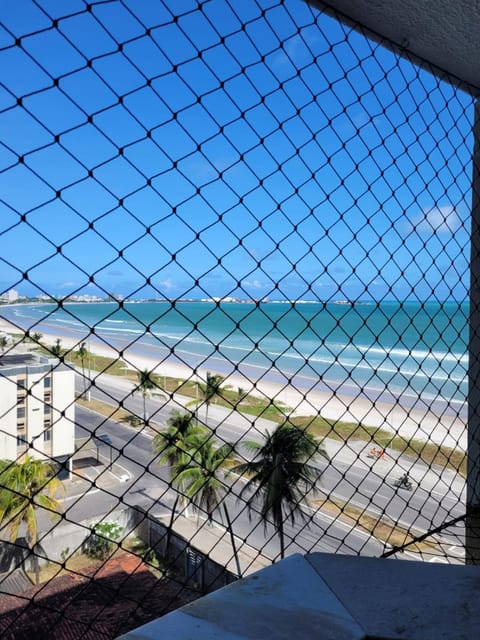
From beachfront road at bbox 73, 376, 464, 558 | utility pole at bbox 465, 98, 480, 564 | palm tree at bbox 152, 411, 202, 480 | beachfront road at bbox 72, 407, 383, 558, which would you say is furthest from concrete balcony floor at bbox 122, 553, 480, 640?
beachfront road at bbox 72, 407, 383, 558

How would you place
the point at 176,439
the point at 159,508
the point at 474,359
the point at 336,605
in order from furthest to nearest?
the point at 159,508, the point at 474,359, the point at 176,439, the point at 336,605

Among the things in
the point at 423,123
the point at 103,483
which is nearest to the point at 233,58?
the point at 423,123

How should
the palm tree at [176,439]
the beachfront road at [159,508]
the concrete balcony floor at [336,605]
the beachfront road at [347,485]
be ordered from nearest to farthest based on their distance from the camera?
the concrete balcony floor at [336,605], the palm tree at [176,439], the beachfront road at [159,508], the beachfront road at [347,485]

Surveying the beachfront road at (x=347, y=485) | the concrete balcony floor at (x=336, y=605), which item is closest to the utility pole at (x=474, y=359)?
the concrete balcony floor at (x=336, y=605)

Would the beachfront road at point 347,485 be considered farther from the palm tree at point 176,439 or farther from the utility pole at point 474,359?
the utility pole at point 474,359

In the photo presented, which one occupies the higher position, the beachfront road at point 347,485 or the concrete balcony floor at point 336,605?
the beachfront road at point 347,485

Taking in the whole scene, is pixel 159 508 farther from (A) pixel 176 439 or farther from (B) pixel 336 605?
(B) pixel 336 605

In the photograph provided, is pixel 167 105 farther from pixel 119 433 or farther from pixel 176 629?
pixel 119 433

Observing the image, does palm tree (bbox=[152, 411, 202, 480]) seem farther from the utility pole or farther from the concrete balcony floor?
the utility pole

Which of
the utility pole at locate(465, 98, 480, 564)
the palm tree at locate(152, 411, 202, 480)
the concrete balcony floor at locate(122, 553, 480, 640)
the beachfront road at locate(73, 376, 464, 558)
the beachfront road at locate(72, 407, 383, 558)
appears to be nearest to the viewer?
the concrete balcony floor at locate(122, 553, 480, 640)

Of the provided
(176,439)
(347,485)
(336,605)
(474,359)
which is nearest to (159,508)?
(347,485)

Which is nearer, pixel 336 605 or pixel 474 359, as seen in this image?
pixel 336 605

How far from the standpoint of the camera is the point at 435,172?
4.10ft

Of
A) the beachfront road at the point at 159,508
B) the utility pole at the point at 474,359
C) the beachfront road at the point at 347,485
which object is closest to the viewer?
the utility pole at the point at 474,359
